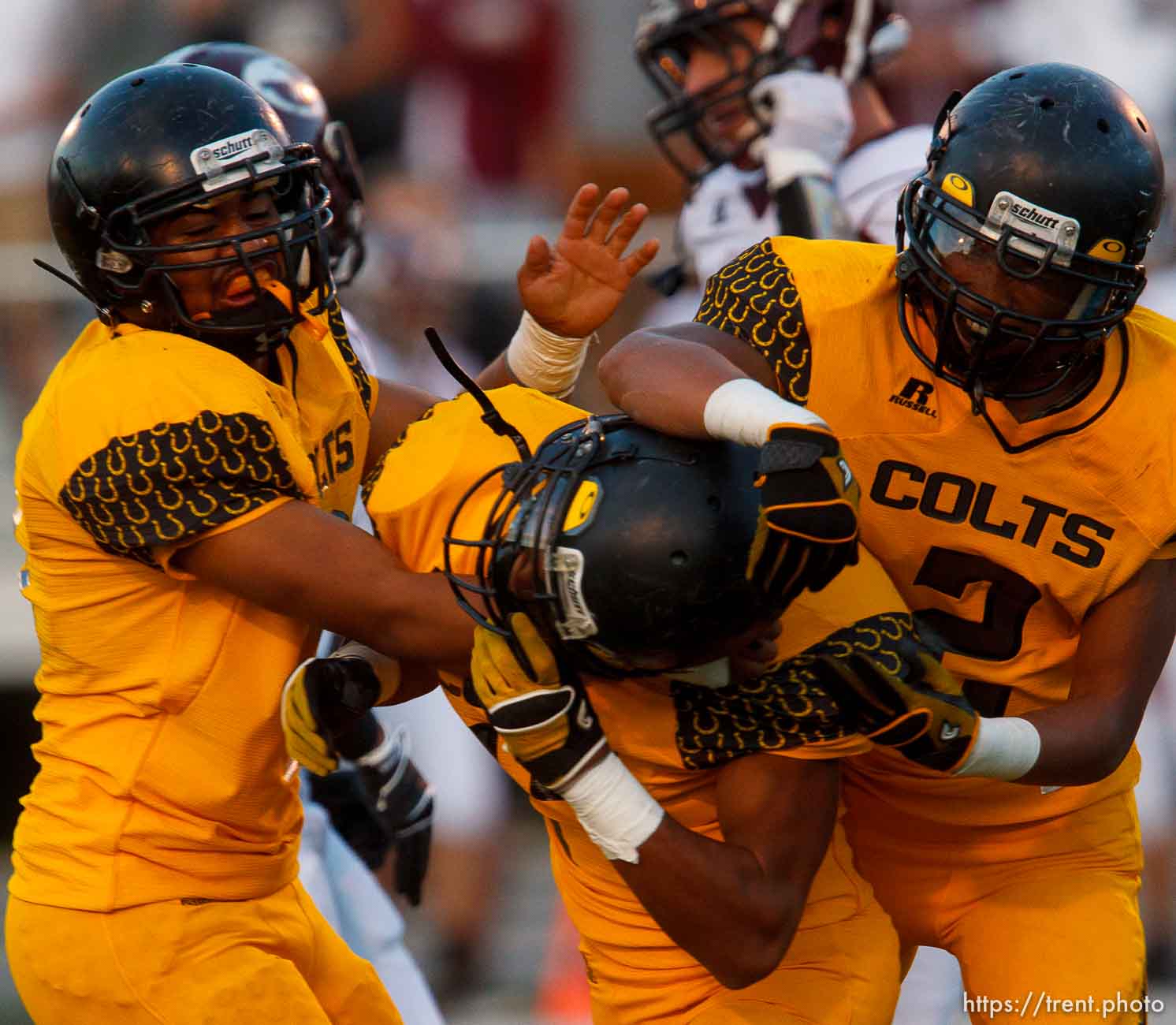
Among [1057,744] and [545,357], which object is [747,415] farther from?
[545,357]

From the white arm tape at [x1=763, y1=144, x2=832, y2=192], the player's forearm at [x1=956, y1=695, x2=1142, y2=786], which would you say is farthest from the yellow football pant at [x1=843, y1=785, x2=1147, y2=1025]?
the white arm tape at [x1=763, y1=144, x2=832, y2=192]

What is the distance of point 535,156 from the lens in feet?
23.3

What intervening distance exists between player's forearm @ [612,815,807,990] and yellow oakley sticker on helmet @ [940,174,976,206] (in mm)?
1015

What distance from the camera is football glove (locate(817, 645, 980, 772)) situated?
2600mm

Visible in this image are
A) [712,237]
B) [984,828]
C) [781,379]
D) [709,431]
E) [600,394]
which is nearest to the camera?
[709,431]

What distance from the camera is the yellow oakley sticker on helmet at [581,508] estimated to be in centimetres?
248

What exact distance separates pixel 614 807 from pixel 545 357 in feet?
4.17

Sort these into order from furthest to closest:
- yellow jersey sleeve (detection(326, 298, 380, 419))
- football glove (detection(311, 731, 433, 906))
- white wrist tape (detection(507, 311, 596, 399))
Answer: football glove (detection(311, 731, 433, 906))
white wrist tape (detection(507, 311, 596, 399))
yellow jersey sleeve (detection(326, 298, 380, 419))

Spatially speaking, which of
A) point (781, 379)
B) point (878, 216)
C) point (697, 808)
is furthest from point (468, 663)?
point (878, 216)

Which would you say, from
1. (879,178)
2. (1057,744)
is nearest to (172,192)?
(1057,744)

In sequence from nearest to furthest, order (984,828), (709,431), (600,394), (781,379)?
(709,431) < (781,379) < (984,828) < (600,394)

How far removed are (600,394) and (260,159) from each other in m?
4.05

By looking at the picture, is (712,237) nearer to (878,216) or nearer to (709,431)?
(878,216)

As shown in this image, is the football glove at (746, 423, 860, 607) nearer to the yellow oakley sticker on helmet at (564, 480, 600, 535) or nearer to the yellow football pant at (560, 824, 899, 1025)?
the yellow oakley sticker on helmet at (564, 480, 600, 535)
